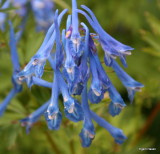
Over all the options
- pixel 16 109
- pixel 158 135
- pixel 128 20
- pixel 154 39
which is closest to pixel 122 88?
pixel 158 135

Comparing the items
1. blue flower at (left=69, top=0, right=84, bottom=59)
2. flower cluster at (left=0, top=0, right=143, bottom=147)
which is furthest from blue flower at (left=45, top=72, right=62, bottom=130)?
blue flower at (left=69, top=0, right=84, bottom=59)

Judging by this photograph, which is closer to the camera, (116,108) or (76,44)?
(76,44)

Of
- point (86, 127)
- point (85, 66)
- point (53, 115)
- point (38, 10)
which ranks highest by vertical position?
point (85, 66)

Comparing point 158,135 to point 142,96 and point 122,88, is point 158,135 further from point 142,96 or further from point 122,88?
point 142,96

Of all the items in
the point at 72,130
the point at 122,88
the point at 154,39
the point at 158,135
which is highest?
the point at 154,39

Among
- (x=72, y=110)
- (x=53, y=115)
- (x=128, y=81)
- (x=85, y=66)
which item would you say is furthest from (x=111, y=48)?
(x=53, y=115)

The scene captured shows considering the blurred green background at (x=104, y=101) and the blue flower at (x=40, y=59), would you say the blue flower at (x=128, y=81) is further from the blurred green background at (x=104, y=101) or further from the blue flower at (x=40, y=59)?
the blue flower at (x=40, y=59)

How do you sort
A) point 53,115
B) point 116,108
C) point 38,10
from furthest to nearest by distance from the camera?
point 38,10
point 116,108
point 53,115

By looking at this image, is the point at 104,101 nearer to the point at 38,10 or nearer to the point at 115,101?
the point at 115,101
